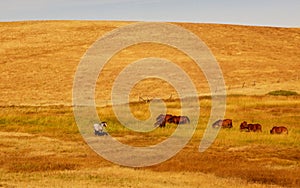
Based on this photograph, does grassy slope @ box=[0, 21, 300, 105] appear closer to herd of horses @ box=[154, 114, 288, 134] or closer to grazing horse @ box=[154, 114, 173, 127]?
grazing horse @ box=[154, 114, 173, 127]

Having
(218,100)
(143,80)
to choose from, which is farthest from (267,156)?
(143,80)

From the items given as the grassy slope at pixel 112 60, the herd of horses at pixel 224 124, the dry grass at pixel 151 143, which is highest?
the grassy slope at pixel 112 60

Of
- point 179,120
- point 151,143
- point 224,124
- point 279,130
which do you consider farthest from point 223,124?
point 151,143

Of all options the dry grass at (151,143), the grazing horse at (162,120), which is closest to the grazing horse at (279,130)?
the dry grass at (151,143)

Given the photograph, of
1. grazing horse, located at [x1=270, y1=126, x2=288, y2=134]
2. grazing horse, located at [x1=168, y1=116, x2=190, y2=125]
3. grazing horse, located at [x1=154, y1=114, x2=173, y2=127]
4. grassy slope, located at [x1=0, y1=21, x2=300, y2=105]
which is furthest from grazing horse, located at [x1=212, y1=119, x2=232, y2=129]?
grassy slope, located at [x1=0, y1=21, x2=300, y2=105]

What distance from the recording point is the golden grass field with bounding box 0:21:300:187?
2247cm

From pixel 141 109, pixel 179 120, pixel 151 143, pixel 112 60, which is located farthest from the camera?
pixel 112 60

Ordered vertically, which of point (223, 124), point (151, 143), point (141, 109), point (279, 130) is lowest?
point (151, 143)

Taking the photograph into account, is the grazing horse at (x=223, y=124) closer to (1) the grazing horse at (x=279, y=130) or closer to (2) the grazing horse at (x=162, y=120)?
(2) the grazing horse at (x=162, y=120)

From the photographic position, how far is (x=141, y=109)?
156ft

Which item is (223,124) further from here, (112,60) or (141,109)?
(112,60)

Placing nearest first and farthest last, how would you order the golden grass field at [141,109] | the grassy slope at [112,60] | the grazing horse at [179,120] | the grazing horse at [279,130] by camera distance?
the golden grass field at [141,109]
the grazing horse at [279,130]
the grazing horse at [179,120]
the grassy slope at [112,60]

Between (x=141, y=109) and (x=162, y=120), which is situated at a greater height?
(x=141, y=109)

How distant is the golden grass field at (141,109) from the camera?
73.7 ft
